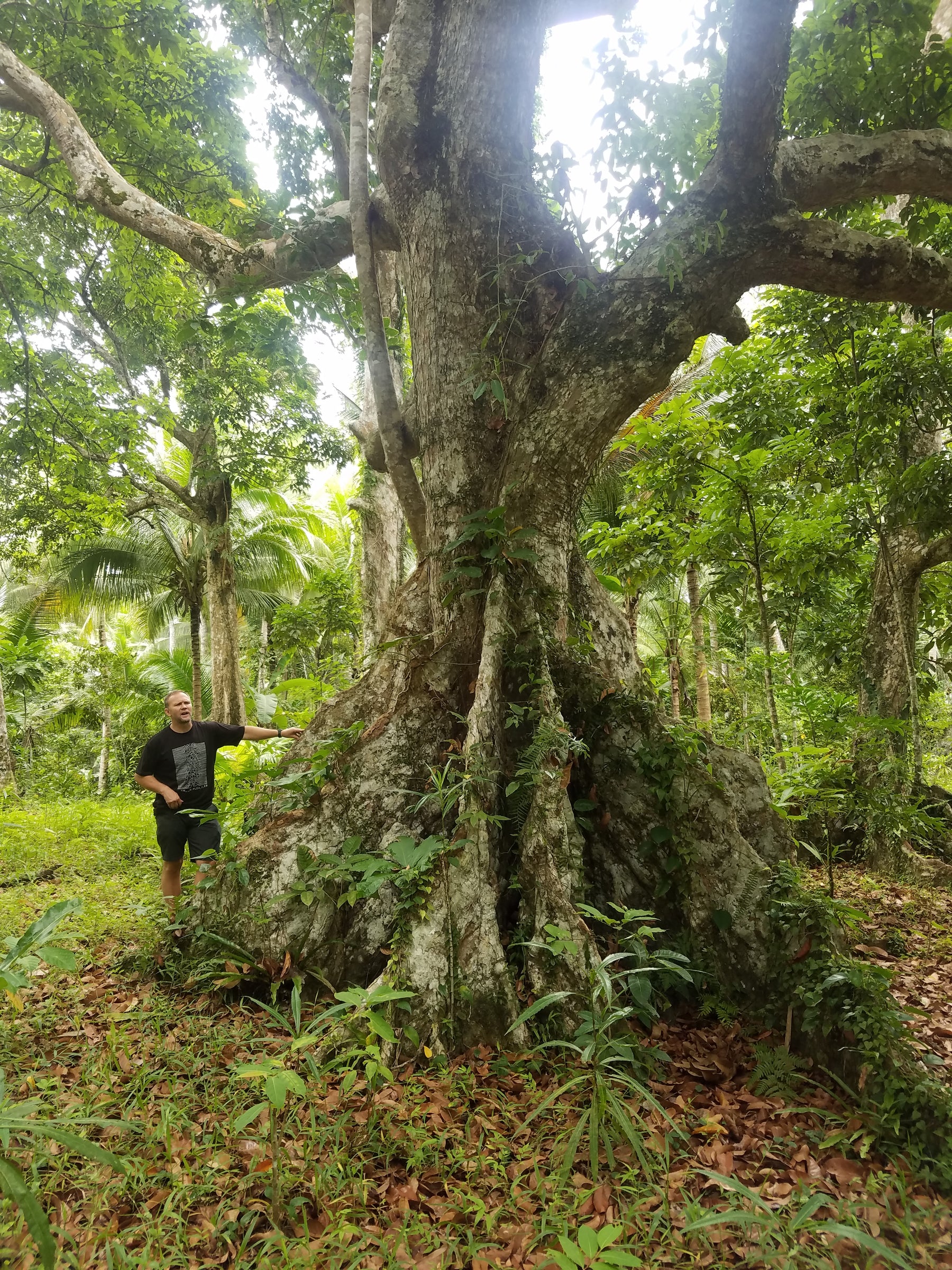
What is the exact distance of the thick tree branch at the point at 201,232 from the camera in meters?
4.82

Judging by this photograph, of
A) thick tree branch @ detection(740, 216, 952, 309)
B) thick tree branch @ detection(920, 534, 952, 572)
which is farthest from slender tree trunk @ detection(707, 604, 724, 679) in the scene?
thick tree branch @ detection(740, 216, 952, 309)

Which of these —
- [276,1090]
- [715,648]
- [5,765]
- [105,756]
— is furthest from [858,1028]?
[105,756]

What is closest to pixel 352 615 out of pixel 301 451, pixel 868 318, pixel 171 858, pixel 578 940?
pixel 301 451

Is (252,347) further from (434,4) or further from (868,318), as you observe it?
(868,318)

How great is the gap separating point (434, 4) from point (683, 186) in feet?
7.35

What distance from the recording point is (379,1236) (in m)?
1.80

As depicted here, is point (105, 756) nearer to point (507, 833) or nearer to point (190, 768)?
point (190, 768)

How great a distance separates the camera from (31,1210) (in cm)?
150

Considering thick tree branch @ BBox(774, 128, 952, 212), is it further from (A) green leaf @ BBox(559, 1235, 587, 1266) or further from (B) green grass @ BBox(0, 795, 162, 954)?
(B) green grass @ BBox(0, 795, 162, 954)

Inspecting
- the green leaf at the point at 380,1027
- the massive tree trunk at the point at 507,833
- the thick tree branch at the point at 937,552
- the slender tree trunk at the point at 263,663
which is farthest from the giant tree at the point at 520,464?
the slender tree trunk at the point at 263,663

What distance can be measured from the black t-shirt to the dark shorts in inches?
4.8

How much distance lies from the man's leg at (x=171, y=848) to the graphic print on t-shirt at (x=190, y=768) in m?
0.28

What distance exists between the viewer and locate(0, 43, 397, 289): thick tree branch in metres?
4.82

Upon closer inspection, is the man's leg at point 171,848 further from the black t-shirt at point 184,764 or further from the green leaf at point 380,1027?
the green leaf at point 380,1027
